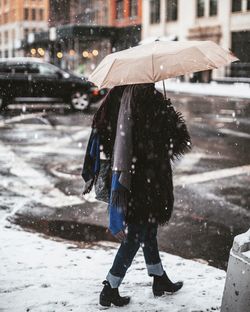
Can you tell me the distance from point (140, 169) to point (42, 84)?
16628 millimetres

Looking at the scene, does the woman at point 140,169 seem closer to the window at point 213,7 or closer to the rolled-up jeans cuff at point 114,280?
the rolled-up jeans cuff at point 114,280

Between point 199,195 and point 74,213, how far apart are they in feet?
6.18

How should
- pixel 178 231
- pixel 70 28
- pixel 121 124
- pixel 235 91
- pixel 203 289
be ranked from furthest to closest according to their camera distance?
pixel 70 28, pixel 235 91, pixel 178 231, pixel 203 289, pixel 121 124

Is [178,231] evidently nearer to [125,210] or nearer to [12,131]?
[125,210]

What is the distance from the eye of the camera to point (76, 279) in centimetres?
439

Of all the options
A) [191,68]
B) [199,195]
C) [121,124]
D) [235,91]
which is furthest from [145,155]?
[235,91]

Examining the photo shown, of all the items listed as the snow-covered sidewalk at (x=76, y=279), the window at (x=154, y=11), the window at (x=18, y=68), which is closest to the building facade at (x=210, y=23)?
the window at (x=154, y=11)

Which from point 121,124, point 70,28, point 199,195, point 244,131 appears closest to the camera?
point 121,124

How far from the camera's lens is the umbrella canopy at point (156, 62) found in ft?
11.7

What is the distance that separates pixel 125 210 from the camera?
360 centimetres

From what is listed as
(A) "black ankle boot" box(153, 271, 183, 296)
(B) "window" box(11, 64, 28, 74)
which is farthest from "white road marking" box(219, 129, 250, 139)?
(A) "black ankle boot" box(153, 271, 183, 296)

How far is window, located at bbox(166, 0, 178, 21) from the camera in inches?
1646

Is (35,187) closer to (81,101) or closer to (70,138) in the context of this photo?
(70,138)

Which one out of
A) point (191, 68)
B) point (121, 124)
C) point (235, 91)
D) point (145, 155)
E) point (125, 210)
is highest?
point (191, 68)
